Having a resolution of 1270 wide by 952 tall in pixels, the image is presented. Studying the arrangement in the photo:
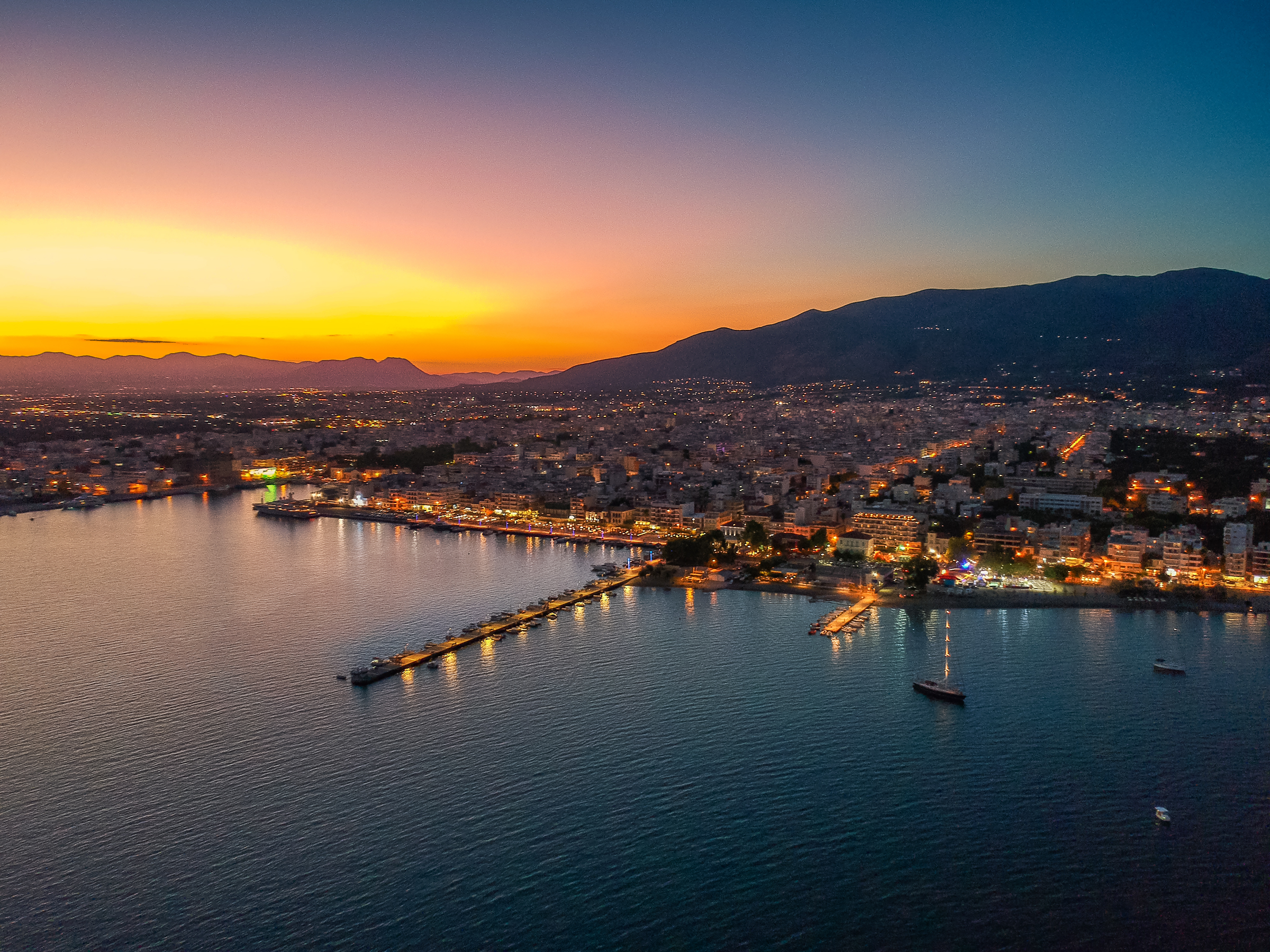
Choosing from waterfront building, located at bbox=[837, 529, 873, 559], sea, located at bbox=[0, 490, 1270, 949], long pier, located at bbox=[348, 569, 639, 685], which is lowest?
sea, located at bbox=[0, 490, 1270, 949]

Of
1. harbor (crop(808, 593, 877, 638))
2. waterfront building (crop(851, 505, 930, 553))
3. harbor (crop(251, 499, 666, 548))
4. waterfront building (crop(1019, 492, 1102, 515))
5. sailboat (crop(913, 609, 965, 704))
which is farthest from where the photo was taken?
harbor (crop(251, 499, 666, 548))

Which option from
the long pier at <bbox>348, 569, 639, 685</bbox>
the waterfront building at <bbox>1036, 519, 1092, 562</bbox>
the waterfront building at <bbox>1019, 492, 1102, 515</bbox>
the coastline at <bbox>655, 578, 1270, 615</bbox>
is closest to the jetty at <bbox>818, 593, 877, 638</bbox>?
the coastline at <bbox>655, 578, 1270, 615</bbox>

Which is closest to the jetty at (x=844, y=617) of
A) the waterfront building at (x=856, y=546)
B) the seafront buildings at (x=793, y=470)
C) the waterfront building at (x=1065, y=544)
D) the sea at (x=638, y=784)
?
the sea at (x=638, y=784)

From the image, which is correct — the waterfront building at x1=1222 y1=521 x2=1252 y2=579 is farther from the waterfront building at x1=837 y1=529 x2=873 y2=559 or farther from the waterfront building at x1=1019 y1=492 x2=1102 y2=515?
the waterfront building at x1=837 y1=529 x2=873 y2=559

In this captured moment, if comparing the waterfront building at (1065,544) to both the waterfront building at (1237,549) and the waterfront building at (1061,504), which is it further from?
the waterfront building at (1061,504)

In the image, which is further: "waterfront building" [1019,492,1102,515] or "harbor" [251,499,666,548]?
"harbor" [251,499,666,548]

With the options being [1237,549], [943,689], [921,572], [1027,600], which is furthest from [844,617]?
[1237,549]

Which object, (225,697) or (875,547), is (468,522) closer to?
(875,547)
